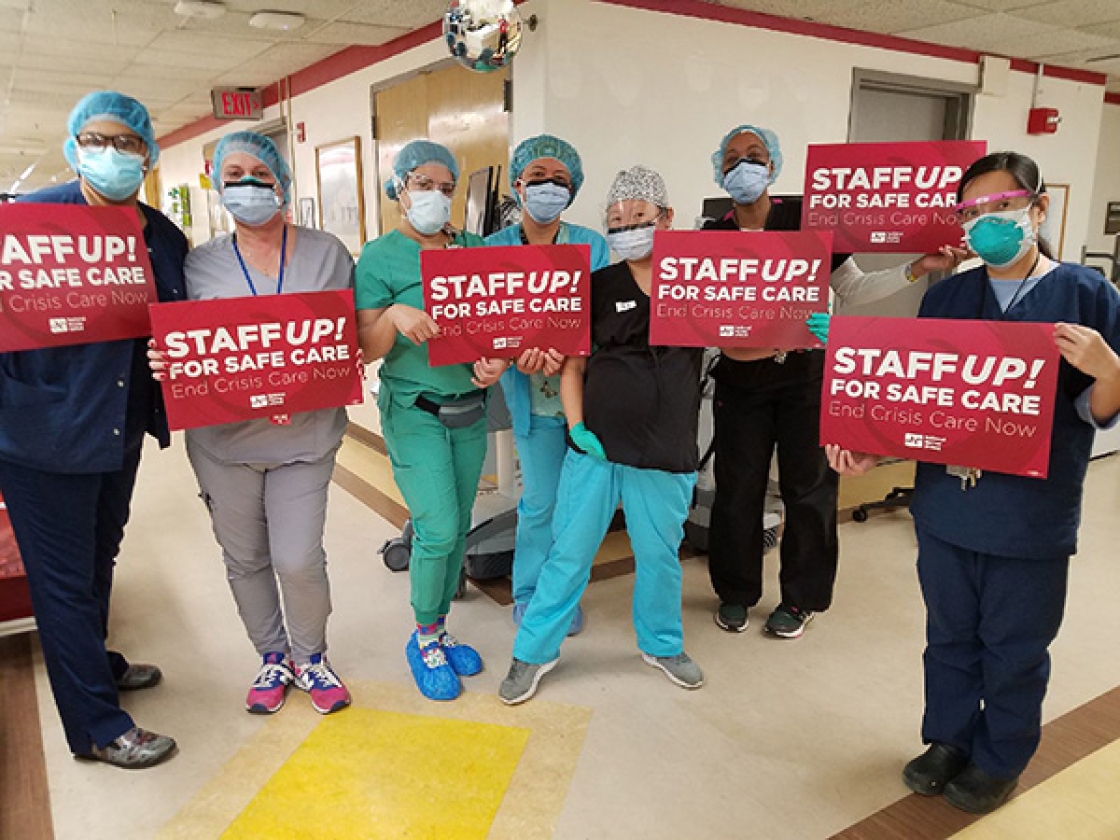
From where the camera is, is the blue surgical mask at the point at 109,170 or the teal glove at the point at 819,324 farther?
the teal glove at the point at 819,324

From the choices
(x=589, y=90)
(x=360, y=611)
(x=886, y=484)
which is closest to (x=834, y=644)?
(x=360, y=611)

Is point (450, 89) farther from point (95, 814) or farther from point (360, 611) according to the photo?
point (95, 814)

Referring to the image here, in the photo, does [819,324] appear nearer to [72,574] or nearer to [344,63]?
[72,574]

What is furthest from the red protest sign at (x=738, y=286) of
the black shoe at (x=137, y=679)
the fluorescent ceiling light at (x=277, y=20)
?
the fluorescent ceiling light at (x=277, y=20)

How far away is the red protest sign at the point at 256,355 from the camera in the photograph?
1870 mm

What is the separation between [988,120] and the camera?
17.0ft

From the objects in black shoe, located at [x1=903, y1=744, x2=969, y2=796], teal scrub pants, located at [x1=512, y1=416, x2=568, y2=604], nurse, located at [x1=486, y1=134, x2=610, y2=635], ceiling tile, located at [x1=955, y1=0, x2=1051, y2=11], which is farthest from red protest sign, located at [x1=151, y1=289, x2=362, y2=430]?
ceiling tile, located at [x1=955, y1=0, x2=1051, y2=11]

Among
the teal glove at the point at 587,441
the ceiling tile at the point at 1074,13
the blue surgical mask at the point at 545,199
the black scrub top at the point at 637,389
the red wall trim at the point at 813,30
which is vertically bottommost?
the teal glove at the point at 587,441

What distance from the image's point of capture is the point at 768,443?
8.91ft

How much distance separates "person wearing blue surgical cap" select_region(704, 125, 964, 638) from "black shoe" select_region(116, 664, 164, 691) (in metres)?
1.93

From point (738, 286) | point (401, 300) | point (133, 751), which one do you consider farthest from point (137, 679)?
point (738, 286)

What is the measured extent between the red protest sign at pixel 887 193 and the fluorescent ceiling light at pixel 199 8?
3.54m

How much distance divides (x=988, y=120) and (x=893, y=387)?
14.6 ft

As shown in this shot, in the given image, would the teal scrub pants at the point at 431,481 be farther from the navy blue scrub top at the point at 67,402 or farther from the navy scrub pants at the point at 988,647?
the navy scrub pants at the point at 988,647
